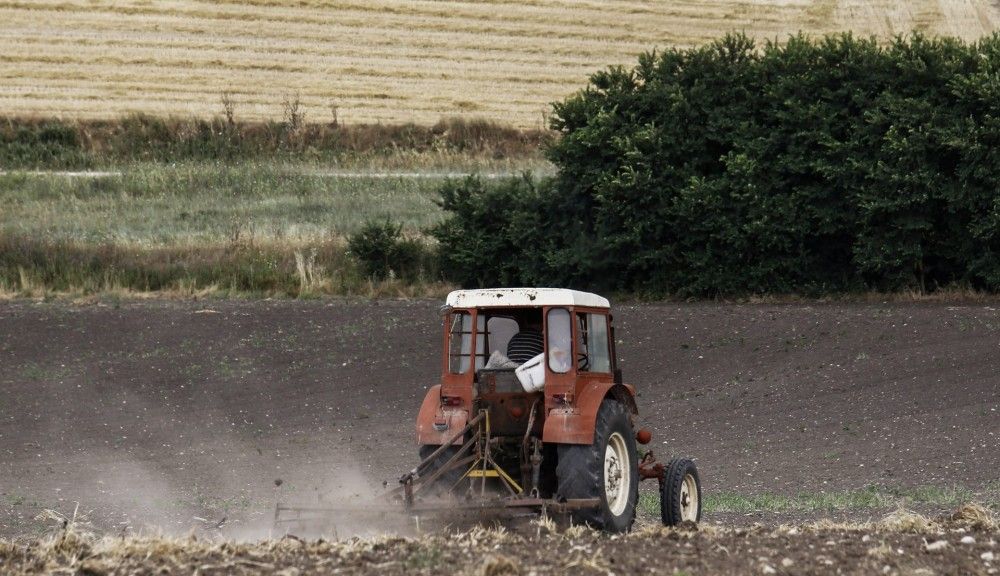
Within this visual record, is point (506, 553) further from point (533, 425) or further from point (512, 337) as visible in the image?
point (512, 337)

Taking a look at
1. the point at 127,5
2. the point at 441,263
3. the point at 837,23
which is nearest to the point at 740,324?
the point at 441,263

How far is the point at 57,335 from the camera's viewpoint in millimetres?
25141

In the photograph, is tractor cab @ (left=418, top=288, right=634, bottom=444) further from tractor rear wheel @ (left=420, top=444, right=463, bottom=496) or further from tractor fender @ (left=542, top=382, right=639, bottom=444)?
tractor rear wheel @ (left=420, top=444, right=463, bottom=496)

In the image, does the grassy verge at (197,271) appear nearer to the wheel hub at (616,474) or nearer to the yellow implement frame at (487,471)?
the wheel hub at (616,474)

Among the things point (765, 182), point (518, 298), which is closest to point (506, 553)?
point (518, 298)

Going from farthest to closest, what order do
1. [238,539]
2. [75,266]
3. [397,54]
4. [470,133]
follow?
1. [397,54]
2. [470,133]
3. [75,266]
4. [238,539]

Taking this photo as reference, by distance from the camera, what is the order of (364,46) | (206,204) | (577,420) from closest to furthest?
(577,420), (206,204), (364,46)

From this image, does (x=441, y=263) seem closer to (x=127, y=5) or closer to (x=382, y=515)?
(x=382, y=515)

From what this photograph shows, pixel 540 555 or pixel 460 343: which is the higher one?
pixel 460 343

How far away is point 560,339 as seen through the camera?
12.3m

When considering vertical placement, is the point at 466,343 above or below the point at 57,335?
above

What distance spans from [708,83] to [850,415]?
8.69 metres

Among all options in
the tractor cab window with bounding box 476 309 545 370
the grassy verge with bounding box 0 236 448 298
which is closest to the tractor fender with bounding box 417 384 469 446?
the tractor cab window with bounding box 476 309 545 370

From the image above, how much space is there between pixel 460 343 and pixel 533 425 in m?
1.09
